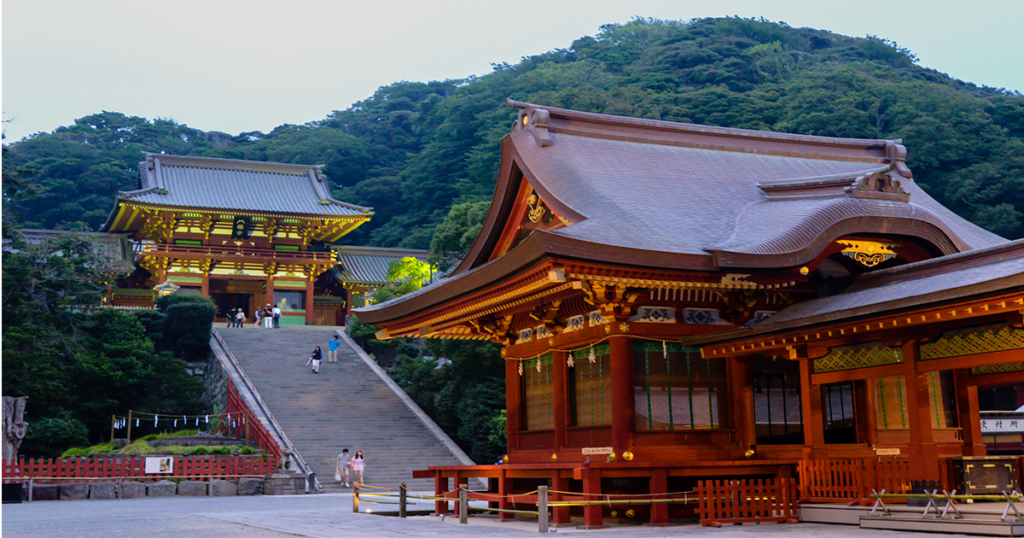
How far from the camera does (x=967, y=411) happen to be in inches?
462

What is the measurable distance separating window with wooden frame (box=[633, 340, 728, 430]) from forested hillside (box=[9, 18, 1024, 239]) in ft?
100

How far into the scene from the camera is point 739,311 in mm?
12766

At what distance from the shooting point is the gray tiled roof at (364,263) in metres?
46.2

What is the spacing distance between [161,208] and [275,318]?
25.1 ft

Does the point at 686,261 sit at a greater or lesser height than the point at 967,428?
greater

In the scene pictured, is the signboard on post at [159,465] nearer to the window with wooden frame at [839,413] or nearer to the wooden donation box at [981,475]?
the window with wooden frame at [839,413]

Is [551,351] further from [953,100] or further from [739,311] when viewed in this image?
[953,100]

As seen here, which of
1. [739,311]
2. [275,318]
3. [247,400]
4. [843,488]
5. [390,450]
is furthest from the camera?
[275,318]

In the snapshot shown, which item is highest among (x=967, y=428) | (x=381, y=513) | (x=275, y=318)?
(x=275, y=318)

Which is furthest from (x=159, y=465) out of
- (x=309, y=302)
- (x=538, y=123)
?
(x=309, y=302)

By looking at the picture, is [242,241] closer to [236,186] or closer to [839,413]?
[236,186]

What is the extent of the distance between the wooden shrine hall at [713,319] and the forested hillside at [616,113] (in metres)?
29.6

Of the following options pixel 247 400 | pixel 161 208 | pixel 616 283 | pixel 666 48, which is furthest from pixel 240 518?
pixel 666 48

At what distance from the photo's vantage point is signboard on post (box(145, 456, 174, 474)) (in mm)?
21516
